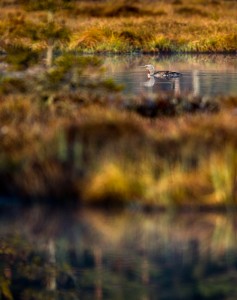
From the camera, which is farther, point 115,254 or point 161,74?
point 161,74

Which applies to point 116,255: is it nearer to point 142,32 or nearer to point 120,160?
point 120,160

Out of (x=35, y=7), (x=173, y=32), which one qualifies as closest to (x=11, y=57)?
(x=35, y=7)

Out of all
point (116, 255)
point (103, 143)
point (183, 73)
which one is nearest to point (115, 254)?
point (116, 255)

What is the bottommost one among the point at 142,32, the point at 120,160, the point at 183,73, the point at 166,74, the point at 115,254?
the point at 142,32

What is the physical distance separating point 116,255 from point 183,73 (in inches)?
738

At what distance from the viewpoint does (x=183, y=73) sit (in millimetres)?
28391

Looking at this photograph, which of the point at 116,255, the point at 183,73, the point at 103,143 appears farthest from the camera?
the point at 183,73

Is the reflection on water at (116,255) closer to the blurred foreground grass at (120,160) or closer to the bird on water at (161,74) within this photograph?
the blurred foreground grass at (120,160)

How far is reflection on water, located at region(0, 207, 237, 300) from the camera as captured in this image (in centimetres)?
890

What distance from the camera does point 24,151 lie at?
12250mm

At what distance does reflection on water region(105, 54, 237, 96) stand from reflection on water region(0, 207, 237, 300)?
768cm

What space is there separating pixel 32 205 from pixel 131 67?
765 inches

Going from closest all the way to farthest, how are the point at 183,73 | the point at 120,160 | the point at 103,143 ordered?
1. the point at 120,160
2. the point at 103,143
3. the point at 183,73

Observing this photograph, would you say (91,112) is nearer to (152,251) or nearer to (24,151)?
(24,151)
